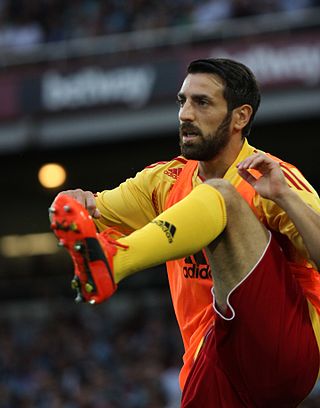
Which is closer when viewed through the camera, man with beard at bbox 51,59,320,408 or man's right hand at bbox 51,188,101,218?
man with beard at bbox 51,59,320,408

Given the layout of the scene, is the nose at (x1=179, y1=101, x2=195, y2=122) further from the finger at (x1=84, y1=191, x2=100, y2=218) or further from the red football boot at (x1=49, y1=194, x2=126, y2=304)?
the red football boot at (x1=49, y1=194, x2=126, y2=304)

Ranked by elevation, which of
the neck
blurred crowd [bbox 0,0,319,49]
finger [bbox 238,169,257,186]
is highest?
finger [bbox 238,169,257,186]

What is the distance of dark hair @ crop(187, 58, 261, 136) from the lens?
448 cm

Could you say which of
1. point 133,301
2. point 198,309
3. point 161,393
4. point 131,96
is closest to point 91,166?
point 133,301

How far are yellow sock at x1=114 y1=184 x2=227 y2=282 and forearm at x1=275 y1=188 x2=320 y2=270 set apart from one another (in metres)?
0.26

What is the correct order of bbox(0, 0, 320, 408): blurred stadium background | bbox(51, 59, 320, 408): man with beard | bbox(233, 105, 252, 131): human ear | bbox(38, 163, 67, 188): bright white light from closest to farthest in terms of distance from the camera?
bbox(51, 59, 320, 408): man with beard
bbox(233, 105, 252, 131): human ear
bbox(0, 0, 320, 408): blurred stadium background
bbox(38, 163, 67, 188): bright white light

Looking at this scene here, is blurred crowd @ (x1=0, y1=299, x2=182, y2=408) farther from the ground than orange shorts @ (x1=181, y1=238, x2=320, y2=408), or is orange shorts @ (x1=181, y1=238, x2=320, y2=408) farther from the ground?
orange shorts @ (x1=181, y1=238, x2=320, y2=408)

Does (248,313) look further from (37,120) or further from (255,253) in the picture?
(37,120)

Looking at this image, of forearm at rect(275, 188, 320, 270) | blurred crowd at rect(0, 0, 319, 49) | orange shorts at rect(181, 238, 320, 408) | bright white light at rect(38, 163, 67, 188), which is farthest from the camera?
bright white light at rect(38, 163, 67, 188)

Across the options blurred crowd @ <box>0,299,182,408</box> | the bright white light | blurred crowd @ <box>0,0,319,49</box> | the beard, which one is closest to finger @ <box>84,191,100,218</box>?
the beard

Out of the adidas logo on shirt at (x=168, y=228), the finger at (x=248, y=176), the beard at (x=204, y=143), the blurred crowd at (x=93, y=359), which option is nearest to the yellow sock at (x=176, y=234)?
the adidas logo on shirt at (x=168, y=228)

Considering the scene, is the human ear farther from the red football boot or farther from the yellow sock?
the red football boot

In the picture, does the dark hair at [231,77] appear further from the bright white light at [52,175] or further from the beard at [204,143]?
the bright white light at [52,175]

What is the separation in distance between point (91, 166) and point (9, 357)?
3.61m
